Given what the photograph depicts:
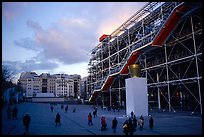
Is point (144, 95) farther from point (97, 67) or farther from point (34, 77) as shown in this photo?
point (34, 77)

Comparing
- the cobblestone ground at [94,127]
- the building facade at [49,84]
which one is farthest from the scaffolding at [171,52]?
the building facade at [49,84]

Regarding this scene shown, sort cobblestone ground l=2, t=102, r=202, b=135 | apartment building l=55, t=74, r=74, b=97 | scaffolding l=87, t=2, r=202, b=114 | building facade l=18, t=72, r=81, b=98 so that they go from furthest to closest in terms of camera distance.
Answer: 1. apartment building l=55, t=74, r=74, b=97
2. building facade l=18, t=72, r=81, b=98
3. scaffolding l=87, t=2, r=202, b=114
4. cobblestone ground l=2, t=102, r=202, b=135

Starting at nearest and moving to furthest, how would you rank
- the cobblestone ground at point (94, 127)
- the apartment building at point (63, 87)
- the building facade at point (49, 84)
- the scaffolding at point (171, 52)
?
the cobblestone ground at point (94, 127), the scaffolding at point (171, 52), the building facade at point (49, 84), the apartment building at point (63, 87)

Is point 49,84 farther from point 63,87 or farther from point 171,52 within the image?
point 171,52

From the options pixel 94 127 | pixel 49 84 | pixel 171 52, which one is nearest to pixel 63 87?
pixel 49 84

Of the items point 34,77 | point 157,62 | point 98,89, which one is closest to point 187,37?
point 157,62

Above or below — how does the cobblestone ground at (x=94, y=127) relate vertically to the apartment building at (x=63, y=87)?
below

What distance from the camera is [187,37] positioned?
76.0 feet

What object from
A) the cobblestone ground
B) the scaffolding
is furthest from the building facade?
the cobblestone ground

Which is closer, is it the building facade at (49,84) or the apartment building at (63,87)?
the building facade at (49,84)

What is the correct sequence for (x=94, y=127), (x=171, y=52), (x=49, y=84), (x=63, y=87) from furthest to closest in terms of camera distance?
(x=63, y=87), (x=49, y=84), (x=171, y=52), (x=94, y=127)

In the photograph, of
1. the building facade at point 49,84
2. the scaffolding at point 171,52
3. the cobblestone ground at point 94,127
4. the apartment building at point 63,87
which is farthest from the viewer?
the apartment building at point 63,87

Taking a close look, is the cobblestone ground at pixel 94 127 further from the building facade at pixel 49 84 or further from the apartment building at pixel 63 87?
the apartment building at pixel 63 87

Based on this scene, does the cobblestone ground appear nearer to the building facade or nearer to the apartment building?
the building facade
